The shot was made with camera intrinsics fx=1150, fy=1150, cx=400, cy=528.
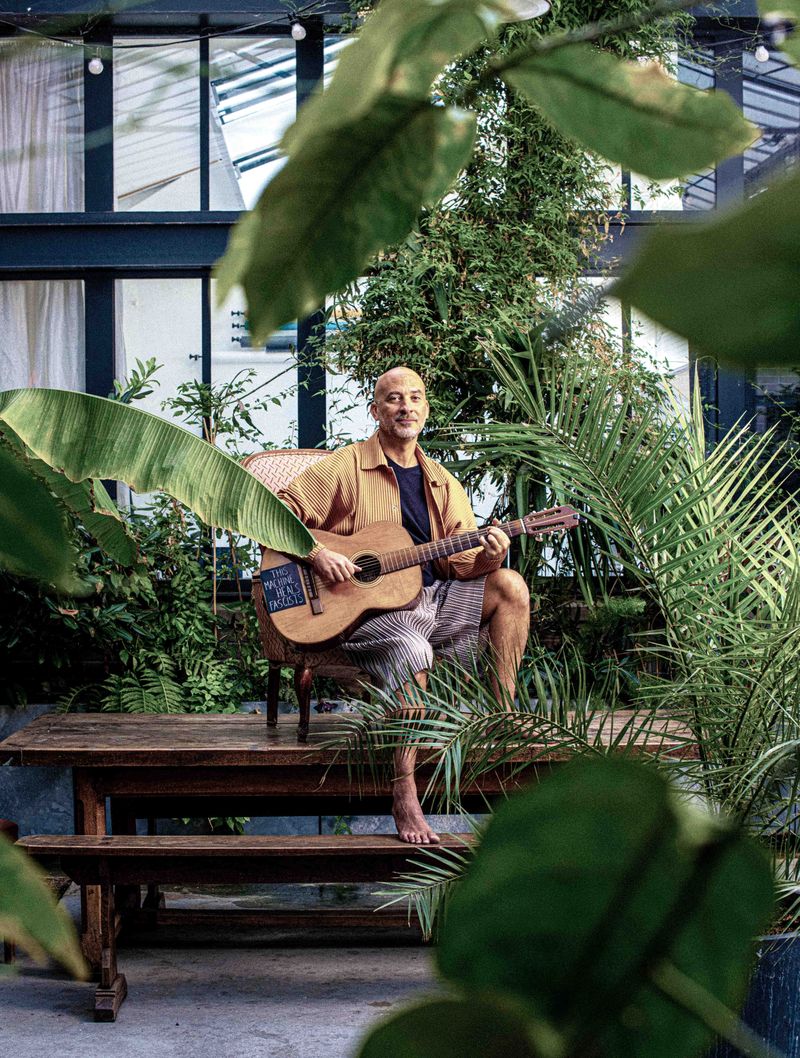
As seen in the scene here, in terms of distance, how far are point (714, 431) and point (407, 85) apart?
5315mm

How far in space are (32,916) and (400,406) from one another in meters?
3.36

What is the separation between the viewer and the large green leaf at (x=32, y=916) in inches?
4.4

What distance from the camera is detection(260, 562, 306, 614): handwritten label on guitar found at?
3.19 meters

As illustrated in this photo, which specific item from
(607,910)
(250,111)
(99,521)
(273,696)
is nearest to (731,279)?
(607,910)

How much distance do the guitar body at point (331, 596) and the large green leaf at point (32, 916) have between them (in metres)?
3.03

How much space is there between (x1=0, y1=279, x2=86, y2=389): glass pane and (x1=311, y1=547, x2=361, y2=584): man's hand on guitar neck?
2851 mm

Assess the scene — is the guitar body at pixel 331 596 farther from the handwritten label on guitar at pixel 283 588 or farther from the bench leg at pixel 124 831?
the bench leg at pixel 124 831

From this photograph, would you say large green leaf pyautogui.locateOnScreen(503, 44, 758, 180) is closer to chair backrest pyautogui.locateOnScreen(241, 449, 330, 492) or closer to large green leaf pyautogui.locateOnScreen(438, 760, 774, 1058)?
large green leaf pyautogui.locateOnScreen(438, 760, 774, 1058)

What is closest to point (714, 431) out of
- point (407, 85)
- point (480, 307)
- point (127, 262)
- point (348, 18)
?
point (480, 307)

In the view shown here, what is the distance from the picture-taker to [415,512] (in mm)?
3420

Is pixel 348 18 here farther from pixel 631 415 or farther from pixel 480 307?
pixel 631 415

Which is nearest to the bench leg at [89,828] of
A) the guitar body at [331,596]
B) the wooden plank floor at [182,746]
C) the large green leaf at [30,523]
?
the wooden plank floor at [182,746]

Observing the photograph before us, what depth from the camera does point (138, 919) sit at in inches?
147

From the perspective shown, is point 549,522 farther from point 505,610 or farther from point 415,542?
point 415,542
